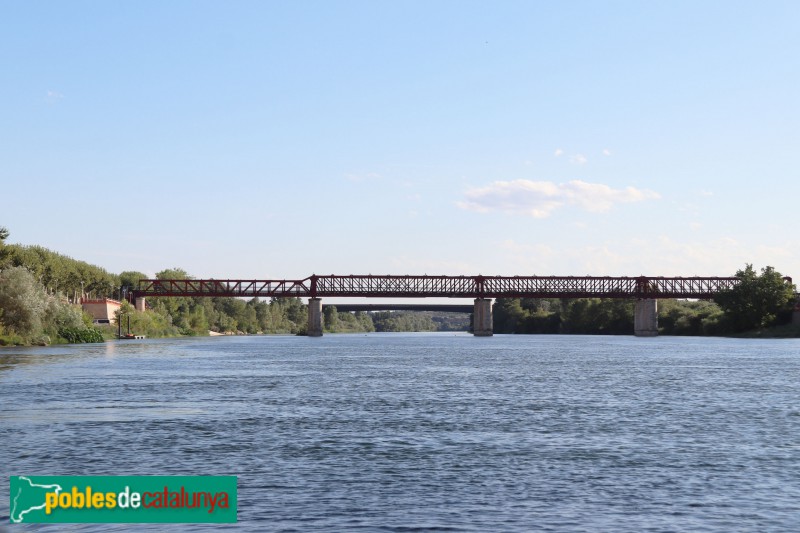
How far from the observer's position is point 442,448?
3058cm

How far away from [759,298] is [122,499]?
169538mm

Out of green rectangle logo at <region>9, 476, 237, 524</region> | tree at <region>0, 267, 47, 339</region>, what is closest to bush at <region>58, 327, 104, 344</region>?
tree at <region>0, 267, 47, 339</region>

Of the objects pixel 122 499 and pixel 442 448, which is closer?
pixel 122 499

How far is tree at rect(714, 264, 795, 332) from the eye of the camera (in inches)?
6796

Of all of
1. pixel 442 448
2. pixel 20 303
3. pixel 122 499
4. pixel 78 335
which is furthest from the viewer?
pixel 78 335

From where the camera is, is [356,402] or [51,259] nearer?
[356,402]

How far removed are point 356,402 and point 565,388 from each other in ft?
50.3

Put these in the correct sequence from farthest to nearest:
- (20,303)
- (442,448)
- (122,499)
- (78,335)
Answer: (78,335) < (20,303) < (442,448) < (122,499)

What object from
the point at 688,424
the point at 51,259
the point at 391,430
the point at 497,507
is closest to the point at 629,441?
the point at 688,424

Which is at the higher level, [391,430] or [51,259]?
[51,259]

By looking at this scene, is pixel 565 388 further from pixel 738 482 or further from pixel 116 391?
pixel 738 482

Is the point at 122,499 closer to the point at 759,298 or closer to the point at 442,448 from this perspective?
the point at 442,448

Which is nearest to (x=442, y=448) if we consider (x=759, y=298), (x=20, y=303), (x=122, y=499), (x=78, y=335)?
(x=122, y=499)

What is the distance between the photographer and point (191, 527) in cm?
1994
